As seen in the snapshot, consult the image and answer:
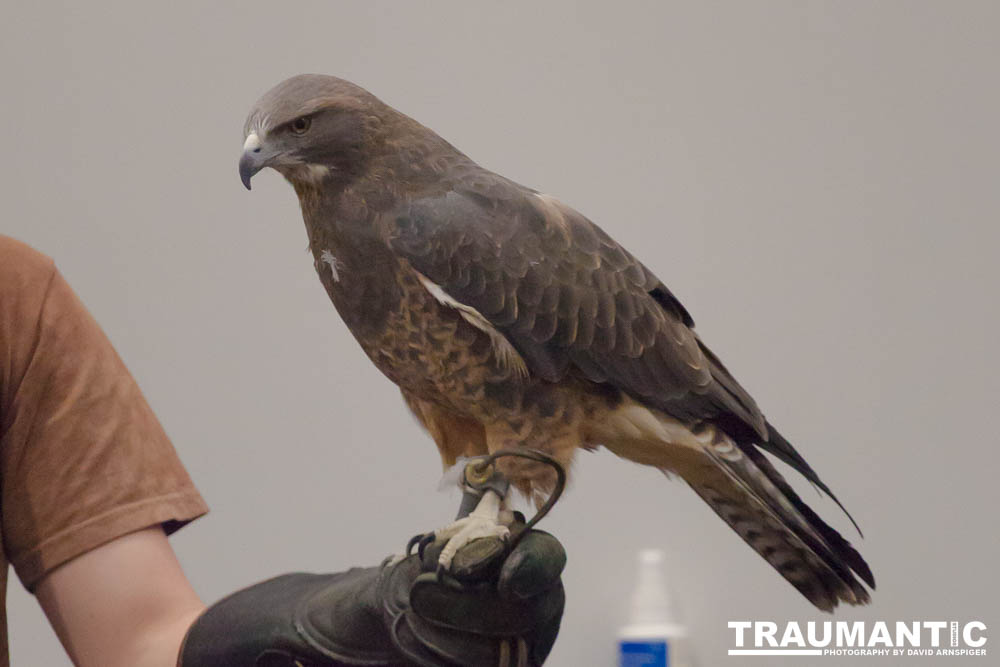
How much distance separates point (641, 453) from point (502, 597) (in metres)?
0.27

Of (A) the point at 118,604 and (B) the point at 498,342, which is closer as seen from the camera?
(B) the point at 498,342

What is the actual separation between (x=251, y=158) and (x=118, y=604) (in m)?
0.49

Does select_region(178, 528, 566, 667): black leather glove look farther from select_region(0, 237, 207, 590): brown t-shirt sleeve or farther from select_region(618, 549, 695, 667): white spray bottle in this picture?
select_region(618, 549, 695, 667): white spray bottle

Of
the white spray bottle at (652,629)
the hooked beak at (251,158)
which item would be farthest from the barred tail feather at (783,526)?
the white spray bottle at (652,629)

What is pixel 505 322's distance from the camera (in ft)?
2.99

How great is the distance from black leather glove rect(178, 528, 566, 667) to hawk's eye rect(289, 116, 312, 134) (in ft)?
1.21

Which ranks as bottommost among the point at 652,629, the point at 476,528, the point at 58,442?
the point at 652,629

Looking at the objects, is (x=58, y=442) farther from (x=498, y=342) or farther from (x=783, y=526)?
(x=783, y=526)

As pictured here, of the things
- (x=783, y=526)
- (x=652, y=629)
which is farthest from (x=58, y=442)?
(x=652, y=629)

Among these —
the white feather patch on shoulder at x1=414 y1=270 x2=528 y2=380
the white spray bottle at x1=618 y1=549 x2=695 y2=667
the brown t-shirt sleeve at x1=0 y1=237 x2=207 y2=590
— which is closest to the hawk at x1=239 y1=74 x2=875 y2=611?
the white feather patch on shoulder at x1=414 y1=270 x2=528 y2=380

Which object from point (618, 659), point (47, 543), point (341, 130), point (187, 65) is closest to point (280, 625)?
point (47, 543)

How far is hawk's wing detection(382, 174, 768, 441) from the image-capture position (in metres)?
0.88

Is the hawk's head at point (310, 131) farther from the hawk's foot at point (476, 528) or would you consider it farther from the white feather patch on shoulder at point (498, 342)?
the hawk's foot at point (476, 528)

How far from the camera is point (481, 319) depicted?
90 centimetres
